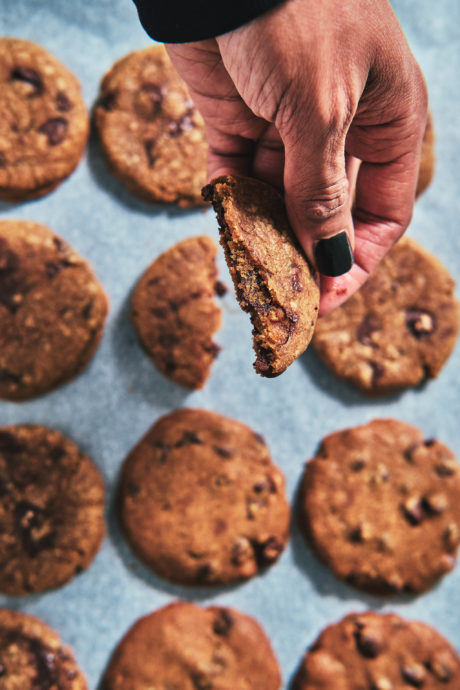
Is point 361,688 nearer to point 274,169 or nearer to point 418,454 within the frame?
point 418,454

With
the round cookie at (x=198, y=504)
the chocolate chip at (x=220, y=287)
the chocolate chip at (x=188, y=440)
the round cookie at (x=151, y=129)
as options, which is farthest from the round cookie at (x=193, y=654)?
the round cookie at (x=151, y=129)

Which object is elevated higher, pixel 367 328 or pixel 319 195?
pixel 319 195

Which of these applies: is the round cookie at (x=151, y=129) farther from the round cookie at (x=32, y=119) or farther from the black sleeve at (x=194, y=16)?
the black sleeve at (x=194, y=16)

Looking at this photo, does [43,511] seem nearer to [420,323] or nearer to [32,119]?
[32,119]

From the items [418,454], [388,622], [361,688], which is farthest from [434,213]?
[361,688]

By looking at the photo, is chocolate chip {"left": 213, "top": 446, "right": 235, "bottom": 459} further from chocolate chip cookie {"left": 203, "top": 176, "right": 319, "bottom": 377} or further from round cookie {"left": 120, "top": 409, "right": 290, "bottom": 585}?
chocolate chip cookie {"left": 203, "top": 176, "right": 319, "bottom": 377}

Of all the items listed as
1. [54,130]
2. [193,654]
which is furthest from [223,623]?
[54,130]
